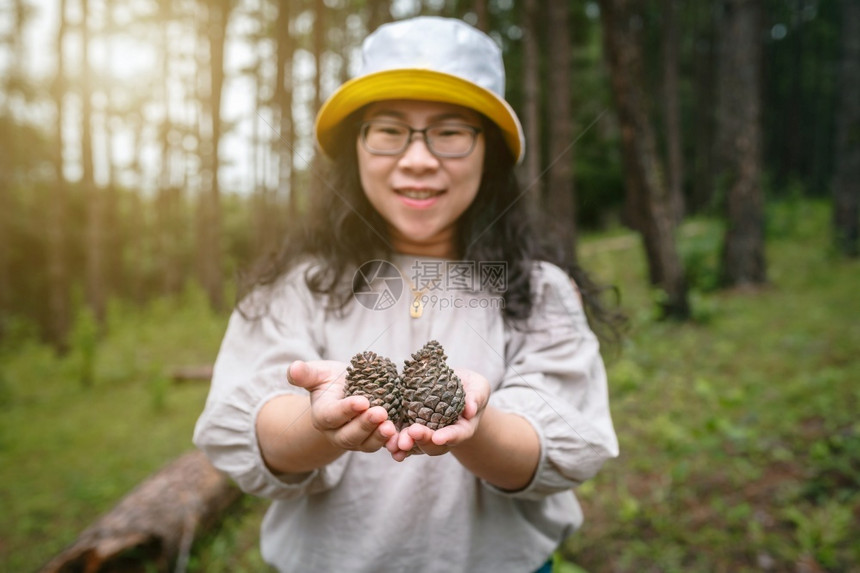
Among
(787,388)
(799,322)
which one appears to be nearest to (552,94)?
(799,322)

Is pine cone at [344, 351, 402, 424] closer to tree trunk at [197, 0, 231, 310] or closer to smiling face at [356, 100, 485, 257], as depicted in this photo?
smiling face at [356, 100, 485, 257]

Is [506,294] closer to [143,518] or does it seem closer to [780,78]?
A: [143,518]

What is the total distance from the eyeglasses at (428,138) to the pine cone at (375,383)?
603 mm

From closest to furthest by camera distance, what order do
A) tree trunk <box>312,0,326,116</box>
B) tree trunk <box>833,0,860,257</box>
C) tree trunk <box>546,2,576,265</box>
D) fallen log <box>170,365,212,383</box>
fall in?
1. fallen log <box>170,365,212,383</box>
2. tree trunk <box>546,2,576,265</box>
3. tree trunk <box>312,0,326,116</box>
4. tree trunk <box>833,0,860,257</box>

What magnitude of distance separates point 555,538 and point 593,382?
53 centimetres

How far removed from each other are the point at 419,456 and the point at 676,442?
2717mm

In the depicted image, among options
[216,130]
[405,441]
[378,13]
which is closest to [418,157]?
[405,441]

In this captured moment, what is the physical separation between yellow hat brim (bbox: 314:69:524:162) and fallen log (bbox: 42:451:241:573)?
2.54 m

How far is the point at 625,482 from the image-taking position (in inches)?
132

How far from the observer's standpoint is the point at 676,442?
3.57m

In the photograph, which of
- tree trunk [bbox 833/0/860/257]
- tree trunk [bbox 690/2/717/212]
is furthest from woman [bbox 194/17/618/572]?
tree trunk [bbox 690/2/717/212]

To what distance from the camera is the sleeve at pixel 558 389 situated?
1388 millimetres

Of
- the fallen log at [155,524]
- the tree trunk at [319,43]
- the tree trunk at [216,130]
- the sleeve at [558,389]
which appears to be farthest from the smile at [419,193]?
the tree trunk at [216,130]

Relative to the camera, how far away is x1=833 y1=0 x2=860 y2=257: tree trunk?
28.6ft
